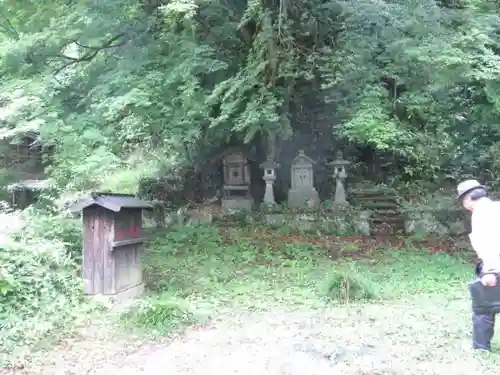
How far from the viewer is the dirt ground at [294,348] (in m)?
4.12

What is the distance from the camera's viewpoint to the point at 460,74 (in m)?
8.85

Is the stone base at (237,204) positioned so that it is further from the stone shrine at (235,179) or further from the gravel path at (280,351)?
the gravel path at (280,351)

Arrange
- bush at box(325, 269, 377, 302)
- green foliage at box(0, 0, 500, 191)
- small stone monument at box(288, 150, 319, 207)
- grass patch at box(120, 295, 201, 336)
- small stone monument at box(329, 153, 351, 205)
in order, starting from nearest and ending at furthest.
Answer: grass patch at box(120, 295, 201, 336) < bush at box(325, 269, 377, 302) < green foliage at box(0, 0, 500, 191) < small stone monument at box(329, 153, 351, 205) < small stone monument at box(288, 150, 319, 207)

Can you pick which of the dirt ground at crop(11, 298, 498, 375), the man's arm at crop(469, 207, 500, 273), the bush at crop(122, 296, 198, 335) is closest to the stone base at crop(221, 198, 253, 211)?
the dirt ground at crop(11, 298, 498, 375)

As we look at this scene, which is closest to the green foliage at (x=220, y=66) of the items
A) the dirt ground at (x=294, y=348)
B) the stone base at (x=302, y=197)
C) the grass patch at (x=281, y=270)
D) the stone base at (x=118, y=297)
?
the grass patch at (x=281, y=270)

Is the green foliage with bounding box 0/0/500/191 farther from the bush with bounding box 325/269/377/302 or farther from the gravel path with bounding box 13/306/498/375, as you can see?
the gravel path with bounding box 13/306/498/375

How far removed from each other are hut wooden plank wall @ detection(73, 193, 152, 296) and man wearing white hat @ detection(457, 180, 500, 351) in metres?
4.10

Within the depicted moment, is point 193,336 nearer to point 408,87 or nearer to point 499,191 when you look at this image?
point 408,87

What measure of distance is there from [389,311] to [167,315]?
8.25 feet

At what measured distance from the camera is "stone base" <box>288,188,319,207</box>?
43.2ft

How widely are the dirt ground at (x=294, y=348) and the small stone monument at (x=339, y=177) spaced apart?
7.17 metres

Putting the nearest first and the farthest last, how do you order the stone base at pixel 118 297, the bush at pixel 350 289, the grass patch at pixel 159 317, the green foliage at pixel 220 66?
the grass patch at pixel 159 317
the stone base at pixel 118 297
the bush at pixel 350 289
the green foliage at pixel 220 66

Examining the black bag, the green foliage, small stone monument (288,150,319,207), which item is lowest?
the black bag

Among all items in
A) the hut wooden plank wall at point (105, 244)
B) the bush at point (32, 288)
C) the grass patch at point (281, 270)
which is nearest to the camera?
the bush at point (32, 288)
